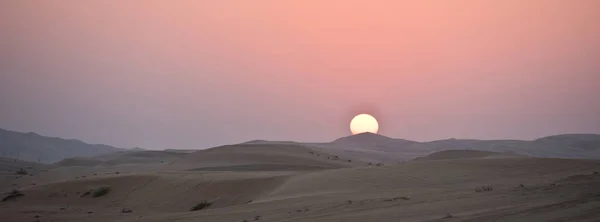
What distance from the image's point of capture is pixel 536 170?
21.7 m

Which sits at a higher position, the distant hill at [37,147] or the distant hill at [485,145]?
the distant hill at [37,147]

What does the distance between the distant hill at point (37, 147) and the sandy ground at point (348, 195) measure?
124398 mm

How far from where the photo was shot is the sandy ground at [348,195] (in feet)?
37.8

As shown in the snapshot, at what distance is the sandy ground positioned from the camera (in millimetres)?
11516

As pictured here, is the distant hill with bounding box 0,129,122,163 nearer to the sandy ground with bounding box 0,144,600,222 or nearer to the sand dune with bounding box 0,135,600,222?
the sandy ground with bounding box 0,144,600,222

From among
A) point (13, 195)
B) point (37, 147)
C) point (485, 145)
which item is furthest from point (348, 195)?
point (37, 147)

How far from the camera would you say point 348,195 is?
16.2m

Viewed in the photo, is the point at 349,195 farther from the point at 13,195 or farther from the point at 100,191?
the point at 13,195

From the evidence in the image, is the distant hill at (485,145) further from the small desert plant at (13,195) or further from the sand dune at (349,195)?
the small desert plant at (13,195)

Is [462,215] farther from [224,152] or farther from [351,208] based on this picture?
[224,152]

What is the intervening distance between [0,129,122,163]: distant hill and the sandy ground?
4898 inches

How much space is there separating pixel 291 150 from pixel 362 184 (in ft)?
86.1

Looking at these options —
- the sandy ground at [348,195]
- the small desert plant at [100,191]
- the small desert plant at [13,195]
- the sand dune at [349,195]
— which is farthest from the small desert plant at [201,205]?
the small desert plant at [13,195]

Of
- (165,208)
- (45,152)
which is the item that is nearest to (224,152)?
(165,208)
